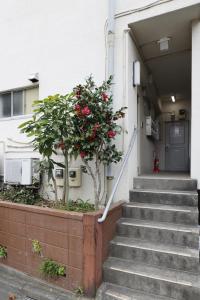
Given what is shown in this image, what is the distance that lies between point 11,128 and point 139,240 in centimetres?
369

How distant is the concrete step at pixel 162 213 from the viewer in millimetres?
3270

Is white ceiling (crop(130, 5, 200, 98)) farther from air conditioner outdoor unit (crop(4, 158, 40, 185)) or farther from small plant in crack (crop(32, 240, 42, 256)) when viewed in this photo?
small plant in crack (crop(32, 240, 42, 256))

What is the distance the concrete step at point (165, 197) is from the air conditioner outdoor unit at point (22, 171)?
1897mm

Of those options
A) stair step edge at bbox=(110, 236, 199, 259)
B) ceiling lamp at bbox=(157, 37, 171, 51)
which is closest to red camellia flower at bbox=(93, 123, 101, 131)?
stair step edge at bbox=(110, 236, 199, 259)

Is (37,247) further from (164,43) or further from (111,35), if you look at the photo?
(164,43)

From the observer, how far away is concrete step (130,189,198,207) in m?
3.51

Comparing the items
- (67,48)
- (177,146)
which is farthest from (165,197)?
(177,146)

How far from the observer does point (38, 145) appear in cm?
381

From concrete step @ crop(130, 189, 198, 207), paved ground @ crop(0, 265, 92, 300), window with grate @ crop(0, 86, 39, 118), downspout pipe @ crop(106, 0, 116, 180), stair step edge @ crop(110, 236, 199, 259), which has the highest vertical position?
downspout pipe @ crop(106, 0, 116, 180)

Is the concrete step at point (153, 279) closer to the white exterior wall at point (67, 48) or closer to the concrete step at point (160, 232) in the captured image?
the concrete step at point (160, 232)

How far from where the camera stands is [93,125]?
341 cm

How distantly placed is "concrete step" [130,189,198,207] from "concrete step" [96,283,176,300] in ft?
4.47

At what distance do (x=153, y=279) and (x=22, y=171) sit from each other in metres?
2.96

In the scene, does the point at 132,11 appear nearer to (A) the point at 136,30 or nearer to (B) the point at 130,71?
(A) the point at 136,30
